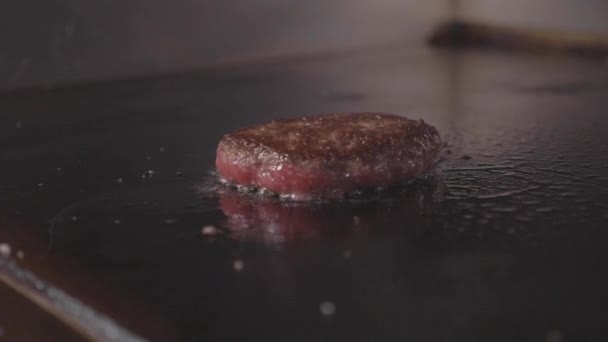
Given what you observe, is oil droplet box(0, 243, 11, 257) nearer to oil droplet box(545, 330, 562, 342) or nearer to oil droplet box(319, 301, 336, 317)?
oil droplet box(319, 301, 336, 317)

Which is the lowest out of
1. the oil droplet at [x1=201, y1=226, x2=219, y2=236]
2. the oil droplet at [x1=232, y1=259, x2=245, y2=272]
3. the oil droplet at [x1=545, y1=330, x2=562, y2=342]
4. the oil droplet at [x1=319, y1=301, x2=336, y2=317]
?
the oil droplet at [x1=545, y1=330, x2=562, y2=342]

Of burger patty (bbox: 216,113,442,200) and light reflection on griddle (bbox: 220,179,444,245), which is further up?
burger patty (bbox: 216,113,442,200)

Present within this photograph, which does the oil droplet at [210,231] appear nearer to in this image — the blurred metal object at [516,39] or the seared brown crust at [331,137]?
the seared brown crust at [331,137]

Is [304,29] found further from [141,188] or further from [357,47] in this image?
[141,188]

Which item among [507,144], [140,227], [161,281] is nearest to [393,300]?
[161,281]

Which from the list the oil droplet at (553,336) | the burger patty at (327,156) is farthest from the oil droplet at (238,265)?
the oil droplet at (553,336)

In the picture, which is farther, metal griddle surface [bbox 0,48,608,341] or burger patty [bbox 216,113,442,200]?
burger patty [bbox 216,113,442,200]

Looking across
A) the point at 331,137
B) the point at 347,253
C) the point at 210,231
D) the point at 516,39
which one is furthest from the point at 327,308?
the point at 516,39

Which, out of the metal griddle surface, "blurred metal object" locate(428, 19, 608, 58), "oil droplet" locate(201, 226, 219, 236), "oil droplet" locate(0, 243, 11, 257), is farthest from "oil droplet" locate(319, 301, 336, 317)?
"blurred metal object" locate(428, 19, 608, 58)

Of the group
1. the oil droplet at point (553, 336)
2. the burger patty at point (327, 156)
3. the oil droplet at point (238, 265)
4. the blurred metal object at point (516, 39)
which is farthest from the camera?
the blurred metal object at point (516, 39)
